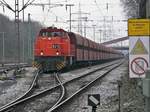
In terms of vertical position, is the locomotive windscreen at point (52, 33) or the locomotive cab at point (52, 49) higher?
the locomotive windscreen at point (52, 33)

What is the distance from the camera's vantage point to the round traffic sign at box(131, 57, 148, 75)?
8.29 metres

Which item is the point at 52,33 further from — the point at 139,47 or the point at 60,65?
the point at 139,47

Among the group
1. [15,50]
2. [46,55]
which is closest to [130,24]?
[46,55]

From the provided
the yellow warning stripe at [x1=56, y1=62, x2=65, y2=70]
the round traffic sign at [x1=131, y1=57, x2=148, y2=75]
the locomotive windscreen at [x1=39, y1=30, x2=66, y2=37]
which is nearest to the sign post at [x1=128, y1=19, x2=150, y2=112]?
the round traffic sign at [x1=131, y1=57, x2=148, y2=75]

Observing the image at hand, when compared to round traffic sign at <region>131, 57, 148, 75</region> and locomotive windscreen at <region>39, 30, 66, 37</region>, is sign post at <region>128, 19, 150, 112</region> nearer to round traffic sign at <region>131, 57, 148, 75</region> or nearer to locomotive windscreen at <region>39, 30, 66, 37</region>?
round traffic sign at <region>131, 57, 148, 75</region>

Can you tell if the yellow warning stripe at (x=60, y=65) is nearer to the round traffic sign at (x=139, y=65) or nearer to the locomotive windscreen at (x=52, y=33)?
the locomotive windscreen at (x=52, y=33)

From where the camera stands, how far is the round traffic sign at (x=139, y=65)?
27.2 ft

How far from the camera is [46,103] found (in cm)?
1594

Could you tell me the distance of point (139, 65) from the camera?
8328mm

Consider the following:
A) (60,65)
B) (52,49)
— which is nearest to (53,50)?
(52,49)

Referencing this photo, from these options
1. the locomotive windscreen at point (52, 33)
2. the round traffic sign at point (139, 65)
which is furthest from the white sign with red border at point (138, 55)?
the locomotive windscreen at point (52, 33)

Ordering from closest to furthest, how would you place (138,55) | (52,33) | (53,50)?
1. (138,55)
2. (53,50)
3. (52,33)

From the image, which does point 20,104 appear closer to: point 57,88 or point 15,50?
point 57,88

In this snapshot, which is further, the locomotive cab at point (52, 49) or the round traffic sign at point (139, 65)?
the locomotive cab at point (52, 49)
